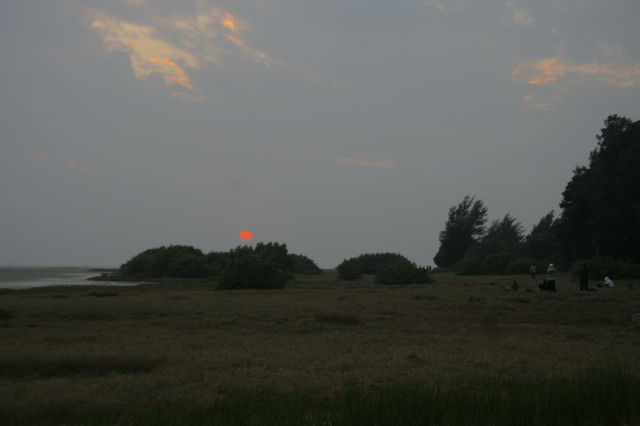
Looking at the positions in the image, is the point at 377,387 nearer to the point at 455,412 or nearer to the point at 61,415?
the point at 455,412

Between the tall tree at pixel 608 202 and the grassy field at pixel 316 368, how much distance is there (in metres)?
22.4

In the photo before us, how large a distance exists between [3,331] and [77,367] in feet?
17.9

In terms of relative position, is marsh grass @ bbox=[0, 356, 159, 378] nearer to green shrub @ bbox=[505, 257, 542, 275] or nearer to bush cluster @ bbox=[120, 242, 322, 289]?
bush cluster @ bbox=[120, 242, 322, 289]

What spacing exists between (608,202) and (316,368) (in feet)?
123

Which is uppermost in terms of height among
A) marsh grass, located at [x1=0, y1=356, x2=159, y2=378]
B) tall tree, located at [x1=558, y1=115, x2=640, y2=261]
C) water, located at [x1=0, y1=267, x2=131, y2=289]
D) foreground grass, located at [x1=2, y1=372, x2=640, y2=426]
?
tall tree, located at [x1=558, y1=115, x2=640, y2=261]

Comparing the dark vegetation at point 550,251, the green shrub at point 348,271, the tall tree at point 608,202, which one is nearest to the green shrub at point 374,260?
the dark vegetation at point 550,251

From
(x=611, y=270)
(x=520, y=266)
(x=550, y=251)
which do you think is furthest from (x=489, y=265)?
(x=611, y=270)

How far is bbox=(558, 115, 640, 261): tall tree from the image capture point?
34562 mm

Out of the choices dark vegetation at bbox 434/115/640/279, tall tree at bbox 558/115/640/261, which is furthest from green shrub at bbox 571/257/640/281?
tall tree at bbox 558/115/640/261

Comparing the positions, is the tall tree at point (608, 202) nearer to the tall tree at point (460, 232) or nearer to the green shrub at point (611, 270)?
the green shrub at point (611, 270)

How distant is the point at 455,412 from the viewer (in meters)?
5.35

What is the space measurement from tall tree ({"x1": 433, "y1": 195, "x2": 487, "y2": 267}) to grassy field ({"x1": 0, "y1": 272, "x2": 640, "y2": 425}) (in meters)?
52.1

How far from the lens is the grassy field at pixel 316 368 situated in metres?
5.47

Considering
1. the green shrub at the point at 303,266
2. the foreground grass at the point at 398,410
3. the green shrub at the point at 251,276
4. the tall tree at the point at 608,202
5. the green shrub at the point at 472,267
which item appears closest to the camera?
the foreground grass at the point at 398,410
